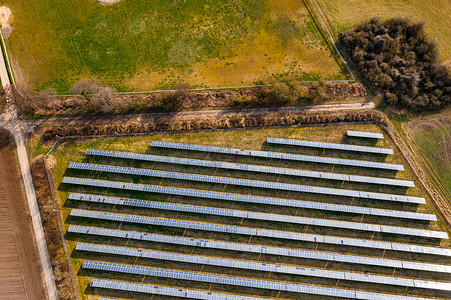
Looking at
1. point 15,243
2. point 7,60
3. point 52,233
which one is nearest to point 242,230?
point 52,233

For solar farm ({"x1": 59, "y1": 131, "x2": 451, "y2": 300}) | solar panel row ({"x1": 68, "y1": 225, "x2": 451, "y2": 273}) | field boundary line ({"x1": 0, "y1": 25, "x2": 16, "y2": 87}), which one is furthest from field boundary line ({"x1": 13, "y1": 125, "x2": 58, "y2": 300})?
field boundary line ({"x1": 0, "y1": 25, "x2": 16, "y2": 87})

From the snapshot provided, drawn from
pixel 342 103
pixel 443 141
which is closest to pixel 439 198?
pixel 443 141

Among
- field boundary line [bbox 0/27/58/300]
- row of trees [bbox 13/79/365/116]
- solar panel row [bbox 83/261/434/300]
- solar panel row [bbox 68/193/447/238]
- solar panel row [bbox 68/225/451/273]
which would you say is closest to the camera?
solar panel row [bbox 83/261/434/300]

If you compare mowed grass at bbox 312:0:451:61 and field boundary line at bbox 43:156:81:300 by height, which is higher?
mowed grass at bbox 312:0:451:61

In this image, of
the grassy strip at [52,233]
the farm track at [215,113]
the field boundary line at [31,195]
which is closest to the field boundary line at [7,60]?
the field boundary line at [31,195]

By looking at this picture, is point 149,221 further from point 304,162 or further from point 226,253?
point 304,162

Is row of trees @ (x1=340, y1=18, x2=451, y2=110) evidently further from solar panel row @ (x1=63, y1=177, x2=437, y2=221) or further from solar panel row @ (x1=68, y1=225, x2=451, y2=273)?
solar panel row @ (x1=68, y1=225, x2=451, y2=273)

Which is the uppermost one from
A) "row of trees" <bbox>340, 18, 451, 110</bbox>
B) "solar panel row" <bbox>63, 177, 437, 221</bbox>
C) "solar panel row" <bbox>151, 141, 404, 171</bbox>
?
"row of trees" <bbox>340, 18, 451, 110</bbox>

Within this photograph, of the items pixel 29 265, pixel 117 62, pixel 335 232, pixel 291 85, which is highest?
pixel 291 85
